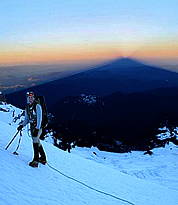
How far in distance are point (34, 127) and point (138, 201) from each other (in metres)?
5.27

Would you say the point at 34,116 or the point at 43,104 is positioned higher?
the point at 43,104

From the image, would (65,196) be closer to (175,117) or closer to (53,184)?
(53,184)

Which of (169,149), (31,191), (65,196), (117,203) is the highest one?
(31,191)

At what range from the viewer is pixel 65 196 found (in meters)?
6.61

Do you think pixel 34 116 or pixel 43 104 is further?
pixel 34 116

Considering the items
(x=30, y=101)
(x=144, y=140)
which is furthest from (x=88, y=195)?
(x=144, y=140)

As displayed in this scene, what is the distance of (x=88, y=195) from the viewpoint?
7.48m

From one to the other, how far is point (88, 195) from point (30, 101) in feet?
12.7

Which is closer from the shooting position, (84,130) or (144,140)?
(144,140)

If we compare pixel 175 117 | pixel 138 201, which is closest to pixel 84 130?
pixel 175 117

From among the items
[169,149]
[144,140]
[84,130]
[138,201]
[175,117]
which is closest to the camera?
[138,201]

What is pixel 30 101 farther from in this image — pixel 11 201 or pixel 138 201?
pixel 138 201

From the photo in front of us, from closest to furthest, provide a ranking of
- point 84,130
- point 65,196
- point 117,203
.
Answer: point 65,196 < point 117,203 < point 84,130

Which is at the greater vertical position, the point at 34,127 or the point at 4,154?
the point at 34,127
